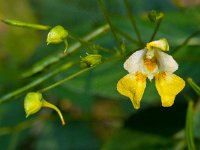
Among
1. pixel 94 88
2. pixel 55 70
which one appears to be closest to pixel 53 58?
pixel 55 70

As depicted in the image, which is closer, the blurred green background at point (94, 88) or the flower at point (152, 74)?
the flower at point (152, 74)

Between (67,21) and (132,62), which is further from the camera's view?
(67,21)

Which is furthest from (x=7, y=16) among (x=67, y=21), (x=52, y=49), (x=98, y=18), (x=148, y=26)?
(x=148, y=26)

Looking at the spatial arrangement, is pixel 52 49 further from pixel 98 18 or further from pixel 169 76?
pixel 169 76

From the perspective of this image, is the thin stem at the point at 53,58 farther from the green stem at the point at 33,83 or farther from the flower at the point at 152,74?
the flower at the point at 152,74

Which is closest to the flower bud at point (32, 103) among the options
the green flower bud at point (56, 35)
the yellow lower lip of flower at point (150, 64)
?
the green flower bud at point (56, 35)

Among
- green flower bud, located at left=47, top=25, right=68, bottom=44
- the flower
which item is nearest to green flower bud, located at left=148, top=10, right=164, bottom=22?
the flower

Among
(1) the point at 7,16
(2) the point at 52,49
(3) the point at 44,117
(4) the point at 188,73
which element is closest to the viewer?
(4) the point at 188,73
